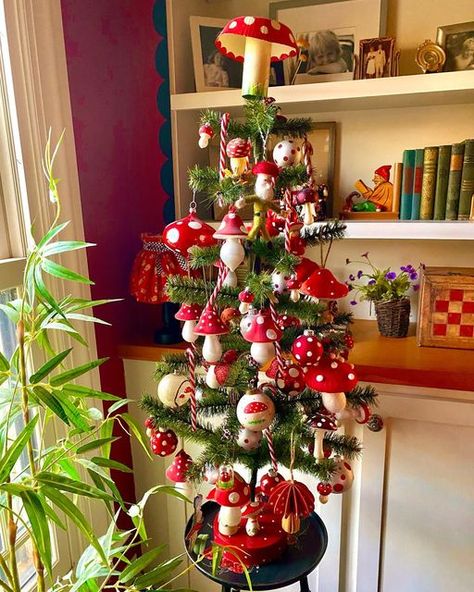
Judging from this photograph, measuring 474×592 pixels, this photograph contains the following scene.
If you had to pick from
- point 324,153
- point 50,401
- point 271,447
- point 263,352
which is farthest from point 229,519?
point 324,153

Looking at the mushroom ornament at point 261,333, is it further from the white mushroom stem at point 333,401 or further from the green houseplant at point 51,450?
the green houseplant at point 51,450

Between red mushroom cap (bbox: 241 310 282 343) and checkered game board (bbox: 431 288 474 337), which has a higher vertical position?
red mushroom cap (bbox: 241 310 282 343)

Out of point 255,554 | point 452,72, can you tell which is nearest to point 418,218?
point 452,72

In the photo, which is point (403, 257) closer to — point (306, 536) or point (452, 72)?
point (452, 72)

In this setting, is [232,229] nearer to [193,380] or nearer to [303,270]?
[303,270]

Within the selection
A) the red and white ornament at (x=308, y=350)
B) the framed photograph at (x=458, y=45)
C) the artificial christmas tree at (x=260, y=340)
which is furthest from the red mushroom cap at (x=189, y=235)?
the framed photograph at (x=458, y=45)

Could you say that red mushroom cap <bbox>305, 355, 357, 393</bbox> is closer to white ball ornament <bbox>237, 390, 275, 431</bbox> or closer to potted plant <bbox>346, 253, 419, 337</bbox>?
white ball ornament <bbox>237, 390, 275, 431</bbox>

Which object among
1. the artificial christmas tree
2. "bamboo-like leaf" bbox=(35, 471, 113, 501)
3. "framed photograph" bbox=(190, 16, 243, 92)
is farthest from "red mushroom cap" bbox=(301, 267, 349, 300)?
"framed photograph" bbox=(190, 16, 243, 92)

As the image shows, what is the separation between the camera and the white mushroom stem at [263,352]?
2.45 feet

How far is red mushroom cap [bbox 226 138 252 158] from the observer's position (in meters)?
0.75

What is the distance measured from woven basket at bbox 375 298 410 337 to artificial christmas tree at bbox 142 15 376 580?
46 cm

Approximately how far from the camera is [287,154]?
77 centimetres

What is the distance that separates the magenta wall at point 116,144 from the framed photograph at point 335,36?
46 centimetres

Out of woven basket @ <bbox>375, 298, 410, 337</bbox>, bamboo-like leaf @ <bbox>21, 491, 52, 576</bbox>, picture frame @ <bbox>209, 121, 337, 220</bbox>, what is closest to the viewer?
bamboo-like leaf @ <bbox>21, 491, 52, 576</bbox>
